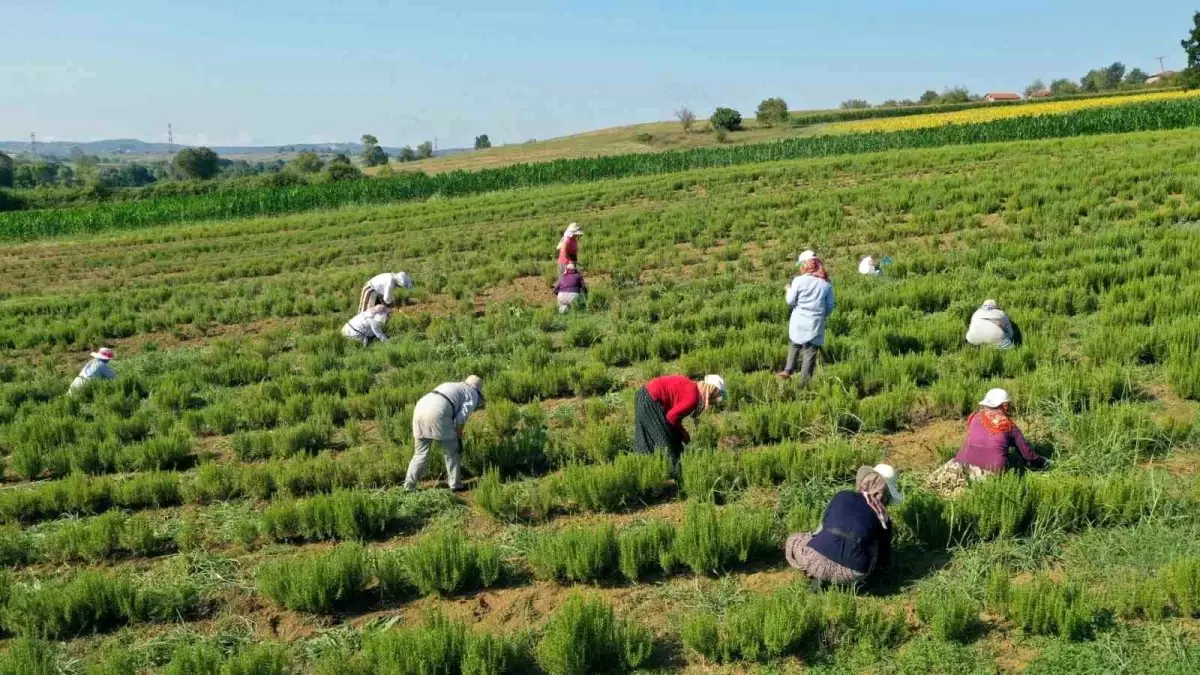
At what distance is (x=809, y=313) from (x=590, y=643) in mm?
5259

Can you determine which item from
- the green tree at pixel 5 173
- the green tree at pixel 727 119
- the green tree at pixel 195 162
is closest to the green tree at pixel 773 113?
the green tree at pixel 727 119

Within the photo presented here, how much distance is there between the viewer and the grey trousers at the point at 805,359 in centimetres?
904

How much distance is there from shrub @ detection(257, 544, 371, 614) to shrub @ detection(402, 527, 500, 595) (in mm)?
351

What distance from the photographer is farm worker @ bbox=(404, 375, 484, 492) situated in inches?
279

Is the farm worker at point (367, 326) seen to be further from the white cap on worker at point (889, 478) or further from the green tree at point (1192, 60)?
the green tree at point (1192, 60)

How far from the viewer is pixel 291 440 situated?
27.8 feet

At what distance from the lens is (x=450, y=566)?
559 cm

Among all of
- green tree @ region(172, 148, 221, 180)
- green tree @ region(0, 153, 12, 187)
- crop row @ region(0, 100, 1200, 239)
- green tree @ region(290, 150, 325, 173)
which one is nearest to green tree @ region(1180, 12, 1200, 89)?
crop row @ region(0, 100, 1200, 239)

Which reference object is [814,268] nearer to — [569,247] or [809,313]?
[809,313]

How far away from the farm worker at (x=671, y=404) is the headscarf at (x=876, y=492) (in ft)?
5.69

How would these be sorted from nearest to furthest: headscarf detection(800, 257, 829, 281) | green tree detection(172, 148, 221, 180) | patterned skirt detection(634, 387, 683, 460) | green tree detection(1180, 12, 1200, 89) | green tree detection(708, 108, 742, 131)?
patterned skirt detection(634, 387, 683, 460) < headscarf detection(800, 257, 829, 281) < green tree detection(1180, 12, 1200, 89) < green tree detection(708, 108, 742, 131) < green tree detection(172, 148, 221, 180)

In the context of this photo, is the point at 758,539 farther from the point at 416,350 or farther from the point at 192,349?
the point at 192,349

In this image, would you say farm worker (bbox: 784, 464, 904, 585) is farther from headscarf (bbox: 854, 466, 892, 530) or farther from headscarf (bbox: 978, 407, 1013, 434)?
headscarf (bbox: 978, 407, 1013, 434)

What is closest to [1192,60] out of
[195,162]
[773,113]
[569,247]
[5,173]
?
[773,113]
